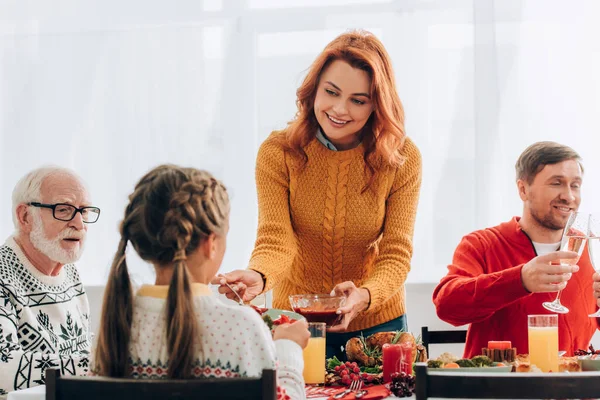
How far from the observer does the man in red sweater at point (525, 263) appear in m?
2.59

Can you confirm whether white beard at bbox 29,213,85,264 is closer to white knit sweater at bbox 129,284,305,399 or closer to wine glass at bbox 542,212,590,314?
white knit sweater at bbox 129,284,305,399

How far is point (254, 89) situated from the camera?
4953mm

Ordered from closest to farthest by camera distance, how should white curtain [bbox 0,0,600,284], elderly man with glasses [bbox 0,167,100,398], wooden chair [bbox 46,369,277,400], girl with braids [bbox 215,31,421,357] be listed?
wooden chair [bbox 46,369,277,400] < elderly man with glasses [bbox 0,167,100,398] < girl with braids [bbox 215,31,421,357] < white curtain [bbox 0,0,600,284]

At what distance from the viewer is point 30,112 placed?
518 cm

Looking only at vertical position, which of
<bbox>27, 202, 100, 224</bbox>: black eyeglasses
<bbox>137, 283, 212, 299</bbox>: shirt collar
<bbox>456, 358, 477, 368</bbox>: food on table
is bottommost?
<bbox>456, 358, 477, 368</bbox>: food on table

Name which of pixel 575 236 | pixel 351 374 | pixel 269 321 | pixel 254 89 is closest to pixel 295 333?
pixel 269 321

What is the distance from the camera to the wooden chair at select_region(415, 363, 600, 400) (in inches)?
57.9

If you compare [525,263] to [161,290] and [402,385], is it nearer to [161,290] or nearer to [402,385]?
[402,385]

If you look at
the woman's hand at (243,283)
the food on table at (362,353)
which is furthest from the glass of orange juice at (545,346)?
the woman's hand at (243,283)

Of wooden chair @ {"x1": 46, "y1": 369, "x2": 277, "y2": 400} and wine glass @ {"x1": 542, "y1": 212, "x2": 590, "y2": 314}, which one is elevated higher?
wine glass @ {"x1": 542, "y1": 212, "x2": 590, "y2": 314}

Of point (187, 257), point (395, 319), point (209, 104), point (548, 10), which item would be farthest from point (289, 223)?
point (548, 10)

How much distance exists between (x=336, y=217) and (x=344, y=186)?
0.34 ft

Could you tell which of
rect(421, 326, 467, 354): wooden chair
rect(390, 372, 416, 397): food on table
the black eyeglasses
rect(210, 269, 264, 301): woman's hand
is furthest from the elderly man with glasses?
rect(421, 326, 467, 354): wooden chair

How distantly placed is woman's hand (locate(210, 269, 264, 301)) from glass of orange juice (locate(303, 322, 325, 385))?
0.31 metres
